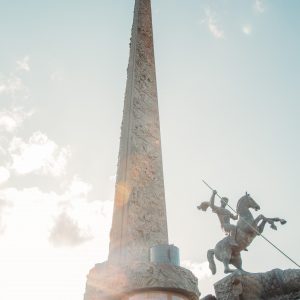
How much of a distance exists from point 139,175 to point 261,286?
5.65 feet

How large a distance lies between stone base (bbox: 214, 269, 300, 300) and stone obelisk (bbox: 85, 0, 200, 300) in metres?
1.04

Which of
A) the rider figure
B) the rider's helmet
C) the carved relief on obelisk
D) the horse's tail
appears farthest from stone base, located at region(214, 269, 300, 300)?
the rider's helmet

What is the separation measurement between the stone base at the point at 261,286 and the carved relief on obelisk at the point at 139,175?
1.03 meters

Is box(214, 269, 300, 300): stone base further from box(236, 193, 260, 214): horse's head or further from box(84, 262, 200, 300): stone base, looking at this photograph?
box(84, 262, 200, 300): stone base

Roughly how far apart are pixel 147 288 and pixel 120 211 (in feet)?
5.13

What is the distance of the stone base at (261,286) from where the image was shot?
3.69 metres

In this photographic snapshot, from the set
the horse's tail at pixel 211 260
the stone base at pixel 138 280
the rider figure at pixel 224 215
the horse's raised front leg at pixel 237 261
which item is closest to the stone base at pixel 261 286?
the horse's raised front leg at pixel 237 261

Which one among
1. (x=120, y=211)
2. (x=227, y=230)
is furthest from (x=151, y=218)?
(x=227, y=230)

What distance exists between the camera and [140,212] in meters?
3.34

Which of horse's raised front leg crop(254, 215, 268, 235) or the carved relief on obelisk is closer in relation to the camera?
the carved relief on obelisk

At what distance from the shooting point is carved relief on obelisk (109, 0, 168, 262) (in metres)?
3.08

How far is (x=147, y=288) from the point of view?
178 cm

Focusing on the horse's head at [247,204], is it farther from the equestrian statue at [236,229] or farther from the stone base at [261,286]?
the stone base at [261,286]

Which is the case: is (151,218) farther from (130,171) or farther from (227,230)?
(227,230)
